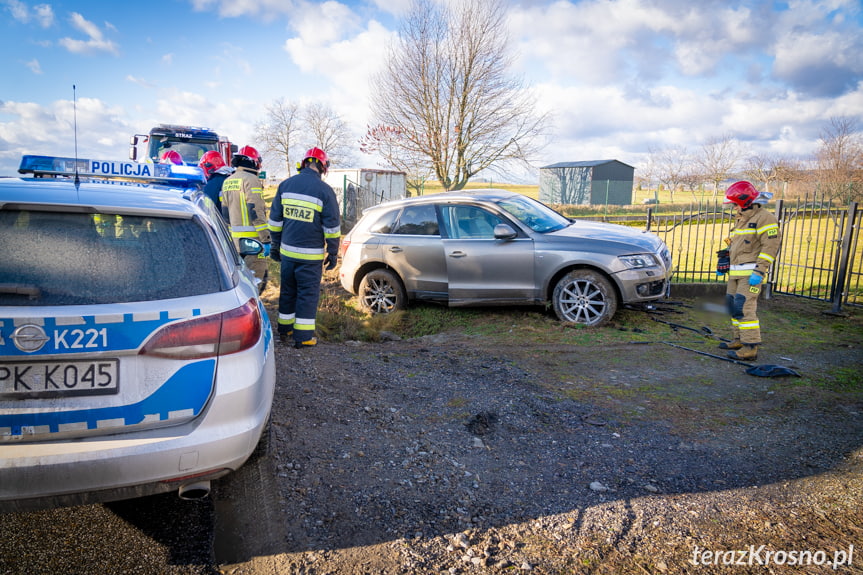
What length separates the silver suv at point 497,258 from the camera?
709 centimetres

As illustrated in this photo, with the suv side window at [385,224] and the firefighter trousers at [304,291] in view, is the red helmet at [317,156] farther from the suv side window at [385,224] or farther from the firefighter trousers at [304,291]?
the suv side window at [385,224]

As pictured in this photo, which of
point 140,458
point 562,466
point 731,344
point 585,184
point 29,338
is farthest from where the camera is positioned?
point 585,184

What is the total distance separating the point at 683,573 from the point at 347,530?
1553 millimetres

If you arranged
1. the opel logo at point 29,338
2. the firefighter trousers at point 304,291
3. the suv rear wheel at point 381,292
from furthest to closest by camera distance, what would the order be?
the suv rear wheel at point 381,292
the firefighter trousers at point 304,291
the opel logo at point 29,338

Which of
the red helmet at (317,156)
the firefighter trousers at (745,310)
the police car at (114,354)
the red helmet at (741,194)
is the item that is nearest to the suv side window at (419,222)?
the red helmet at (317,156)

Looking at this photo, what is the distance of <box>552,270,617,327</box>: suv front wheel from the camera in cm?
709

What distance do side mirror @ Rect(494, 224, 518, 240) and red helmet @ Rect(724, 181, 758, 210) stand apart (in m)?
2.48

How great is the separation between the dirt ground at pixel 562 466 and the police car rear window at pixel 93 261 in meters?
1.33

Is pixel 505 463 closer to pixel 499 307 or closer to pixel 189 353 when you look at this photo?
pixel 189 353

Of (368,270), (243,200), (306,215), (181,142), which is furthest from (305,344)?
(181,142)

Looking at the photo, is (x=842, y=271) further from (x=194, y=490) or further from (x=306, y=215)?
(x=194, y=490)

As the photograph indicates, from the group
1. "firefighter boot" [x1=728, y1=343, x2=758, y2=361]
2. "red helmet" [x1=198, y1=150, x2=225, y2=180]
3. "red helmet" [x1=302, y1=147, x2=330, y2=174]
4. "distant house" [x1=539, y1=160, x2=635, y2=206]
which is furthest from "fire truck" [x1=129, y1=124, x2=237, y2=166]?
"distant house" [x1=539, y1=160, x2=635, y2=206]

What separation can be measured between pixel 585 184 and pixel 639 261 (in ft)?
113

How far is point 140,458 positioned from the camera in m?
2.29
